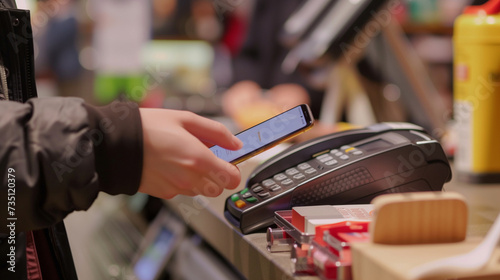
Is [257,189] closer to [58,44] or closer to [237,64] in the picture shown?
[237,64]

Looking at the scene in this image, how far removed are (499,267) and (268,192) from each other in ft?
1.08

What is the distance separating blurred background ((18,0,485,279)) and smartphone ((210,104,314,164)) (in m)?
0.66

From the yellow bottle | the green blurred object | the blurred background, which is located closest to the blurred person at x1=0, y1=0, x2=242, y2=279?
the yellow bottle

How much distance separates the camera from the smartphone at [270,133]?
2.23ft

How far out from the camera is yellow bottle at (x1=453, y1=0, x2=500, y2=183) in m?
1.09

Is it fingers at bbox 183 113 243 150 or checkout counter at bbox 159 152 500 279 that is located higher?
fingers at bbox 183 113 243 150

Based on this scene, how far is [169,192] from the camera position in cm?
61

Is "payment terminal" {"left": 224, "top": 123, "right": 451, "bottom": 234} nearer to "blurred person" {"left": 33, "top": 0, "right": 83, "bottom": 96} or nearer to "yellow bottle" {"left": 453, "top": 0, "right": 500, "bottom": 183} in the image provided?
"yellow bottle" {"left": 453, "top": 0, "right": 500, "bottom": 183}

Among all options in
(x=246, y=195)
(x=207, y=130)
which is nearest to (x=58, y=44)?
(x=246, y=195)

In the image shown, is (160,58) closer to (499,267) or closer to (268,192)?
(268,192)

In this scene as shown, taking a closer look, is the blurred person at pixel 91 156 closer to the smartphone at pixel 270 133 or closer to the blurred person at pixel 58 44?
the smartphone at pixel 270 133

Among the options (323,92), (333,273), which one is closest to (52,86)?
(323,92)

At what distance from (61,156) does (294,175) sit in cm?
31

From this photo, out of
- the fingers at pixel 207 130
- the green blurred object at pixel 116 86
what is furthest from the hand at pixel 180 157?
the green blurred object at pixel 116 86
